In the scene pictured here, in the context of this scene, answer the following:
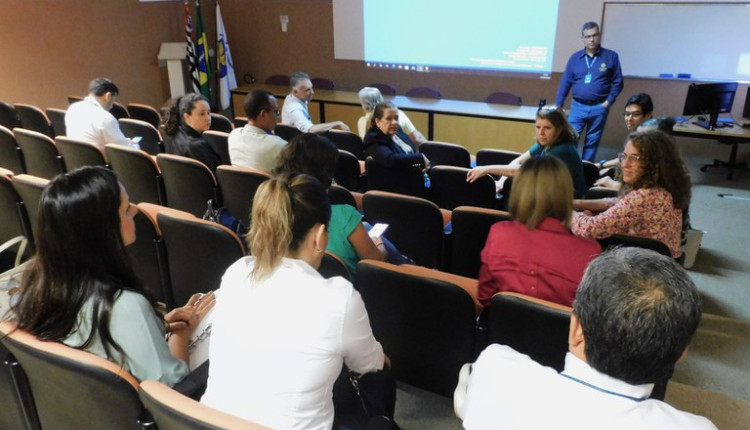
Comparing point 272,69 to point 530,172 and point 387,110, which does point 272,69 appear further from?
point 530,172

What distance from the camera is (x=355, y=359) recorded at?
156cm

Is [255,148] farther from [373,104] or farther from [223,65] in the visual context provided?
[223,65]

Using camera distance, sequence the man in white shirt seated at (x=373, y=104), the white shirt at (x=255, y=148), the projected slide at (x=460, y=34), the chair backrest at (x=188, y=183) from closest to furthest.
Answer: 1. the chair backrest at (x=188, y=183)
2. the white shirt at (x=255, y=148)
3. the man in white shirt seated at (x=373, y=104)
4. the projected slide at (x=460, y=34)

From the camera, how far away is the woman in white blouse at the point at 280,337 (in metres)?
1.37

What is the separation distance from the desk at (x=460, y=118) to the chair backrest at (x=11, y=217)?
16.0 feet

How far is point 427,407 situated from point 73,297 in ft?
4.92

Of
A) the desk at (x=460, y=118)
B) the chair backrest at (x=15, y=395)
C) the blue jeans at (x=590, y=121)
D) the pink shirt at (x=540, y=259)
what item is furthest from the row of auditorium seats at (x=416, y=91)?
the chair backrest at (x=15, y=395)

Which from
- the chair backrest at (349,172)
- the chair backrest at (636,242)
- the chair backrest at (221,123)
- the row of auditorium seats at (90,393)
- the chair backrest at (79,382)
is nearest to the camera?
the row of auditorium seats at (90,393)

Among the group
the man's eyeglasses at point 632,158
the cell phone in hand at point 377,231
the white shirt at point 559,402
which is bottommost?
the cell phone in hand at point 377,231

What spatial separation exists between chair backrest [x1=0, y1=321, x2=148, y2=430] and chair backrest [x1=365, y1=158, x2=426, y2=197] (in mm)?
2802

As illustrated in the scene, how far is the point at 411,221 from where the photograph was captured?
298 cm

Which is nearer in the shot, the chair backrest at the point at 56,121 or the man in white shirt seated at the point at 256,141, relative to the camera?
the man in white shirt seated at the point at 256,141

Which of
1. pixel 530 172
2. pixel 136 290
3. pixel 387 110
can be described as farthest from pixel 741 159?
pixel 136 290

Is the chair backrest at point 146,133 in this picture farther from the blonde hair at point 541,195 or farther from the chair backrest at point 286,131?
the blonde hair at point 541,195
